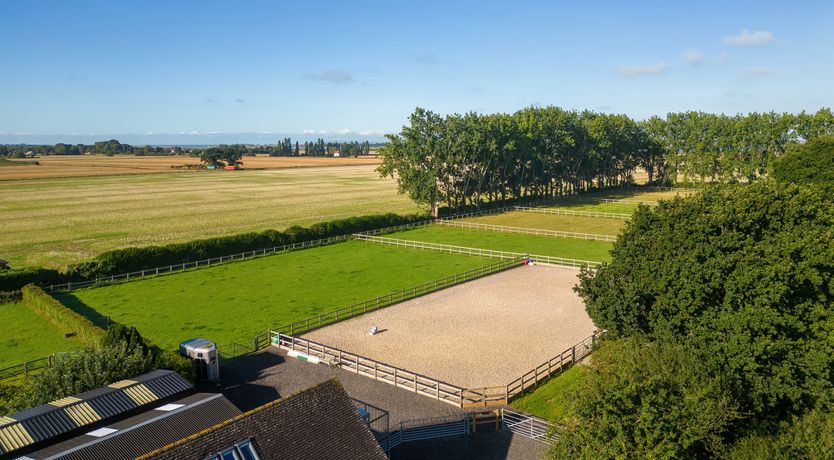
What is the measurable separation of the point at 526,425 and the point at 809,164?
68.1 m

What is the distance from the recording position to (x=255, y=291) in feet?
135

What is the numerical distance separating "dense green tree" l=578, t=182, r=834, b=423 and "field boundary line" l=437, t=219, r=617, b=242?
3544 centimetres

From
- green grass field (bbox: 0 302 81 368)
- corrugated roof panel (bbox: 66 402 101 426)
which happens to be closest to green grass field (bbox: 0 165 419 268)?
green grass field (bbox: 0 302 81 368)

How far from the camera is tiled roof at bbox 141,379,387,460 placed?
496 inches

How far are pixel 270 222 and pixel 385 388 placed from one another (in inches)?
2055

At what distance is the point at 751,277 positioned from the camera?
21.7 m

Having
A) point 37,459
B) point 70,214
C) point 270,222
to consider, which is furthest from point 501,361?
point 70,214

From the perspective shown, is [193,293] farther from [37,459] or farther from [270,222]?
[270,222]

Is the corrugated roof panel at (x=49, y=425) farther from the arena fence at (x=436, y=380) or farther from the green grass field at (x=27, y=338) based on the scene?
the green grass field at (x=27, y=338)

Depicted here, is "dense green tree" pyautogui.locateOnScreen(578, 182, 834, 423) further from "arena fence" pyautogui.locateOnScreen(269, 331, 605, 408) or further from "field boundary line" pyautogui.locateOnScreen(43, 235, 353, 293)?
"field boundary line" pyautogui.locateOnScreen(43, 235, 353, 293)

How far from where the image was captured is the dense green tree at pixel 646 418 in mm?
16250

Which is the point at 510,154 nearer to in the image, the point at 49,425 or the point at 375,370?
the point at 375,370

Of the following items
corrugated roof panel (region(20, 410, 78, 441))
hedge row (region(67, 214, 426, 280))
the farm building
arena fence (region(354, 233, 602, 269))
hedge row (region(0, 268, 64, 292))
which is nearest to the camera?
the farm building

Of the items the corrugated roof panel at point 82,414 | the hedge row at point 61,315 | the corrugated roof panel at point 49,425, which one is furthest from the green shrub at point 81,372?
the hedge row at point 61,315
